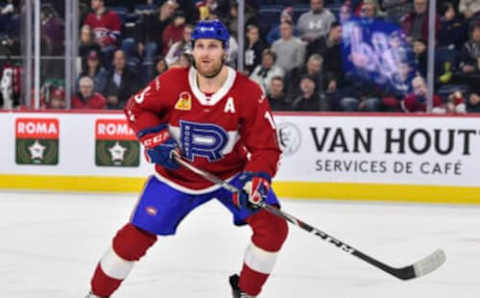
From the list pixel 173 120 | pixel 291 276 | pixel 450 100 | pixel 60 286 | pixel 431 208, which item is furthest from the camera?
pixel 450 100

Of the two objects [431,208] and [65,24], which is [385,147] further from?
[65,24]

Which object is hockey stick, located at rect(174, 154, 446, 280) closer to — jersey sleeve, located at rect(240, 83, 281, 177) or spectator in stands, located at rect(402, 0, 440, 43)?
jersey sleeve, located at rect(240, 83, 281, 177)

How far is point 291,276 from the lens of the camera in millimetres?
3945

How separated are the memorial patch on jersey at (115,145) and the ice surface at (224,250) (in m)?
0.46

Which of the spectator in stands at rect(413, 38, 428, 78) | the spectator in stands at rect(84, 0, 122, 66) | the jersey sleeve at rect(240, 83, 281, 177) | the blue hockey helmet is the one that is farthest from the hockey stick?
the spectator in stands at rect(84, 0, 122, 66)

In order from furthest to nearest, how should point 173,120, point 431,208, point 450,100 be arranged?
point 450,100, point 431,208, point 173,120

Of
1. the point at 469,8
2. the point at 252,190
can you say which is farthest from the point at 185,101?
the point at 469,8

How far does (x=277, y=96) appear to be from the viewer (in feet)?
23.3

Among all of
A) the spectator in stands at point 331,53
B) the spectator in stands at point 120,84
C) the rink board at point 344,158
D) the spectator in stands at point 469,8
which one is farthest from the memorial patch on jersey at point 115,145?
the spectator in stands at point 469,8

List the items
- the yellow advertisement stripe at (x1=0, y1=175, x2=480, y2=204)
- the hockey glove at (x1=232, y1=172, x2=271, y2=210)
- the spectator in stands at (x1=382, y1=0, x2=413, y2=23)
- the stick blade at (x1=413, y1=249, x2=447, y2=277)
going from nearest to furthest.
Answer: the hockey glove at (x1=232, y1=172, x2=271, y2=210) → the stick blade at (x1=413, y1=249, x2=447, y2=277) → the yellow advertisement stripe at (x1=0, y1=175, x2=480, y2=204) → the spectator in stands at (x1=382, y1=0, x2=413, y2=23)

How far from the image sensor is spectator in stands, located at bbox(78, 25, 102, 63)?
7531 mm

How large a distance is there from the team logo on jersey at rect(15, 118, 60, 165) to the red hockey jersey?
4.32m

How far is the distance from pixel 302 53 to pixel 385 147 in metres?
0.98

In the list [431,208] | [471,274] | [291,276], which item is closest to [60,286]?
[291,276]
